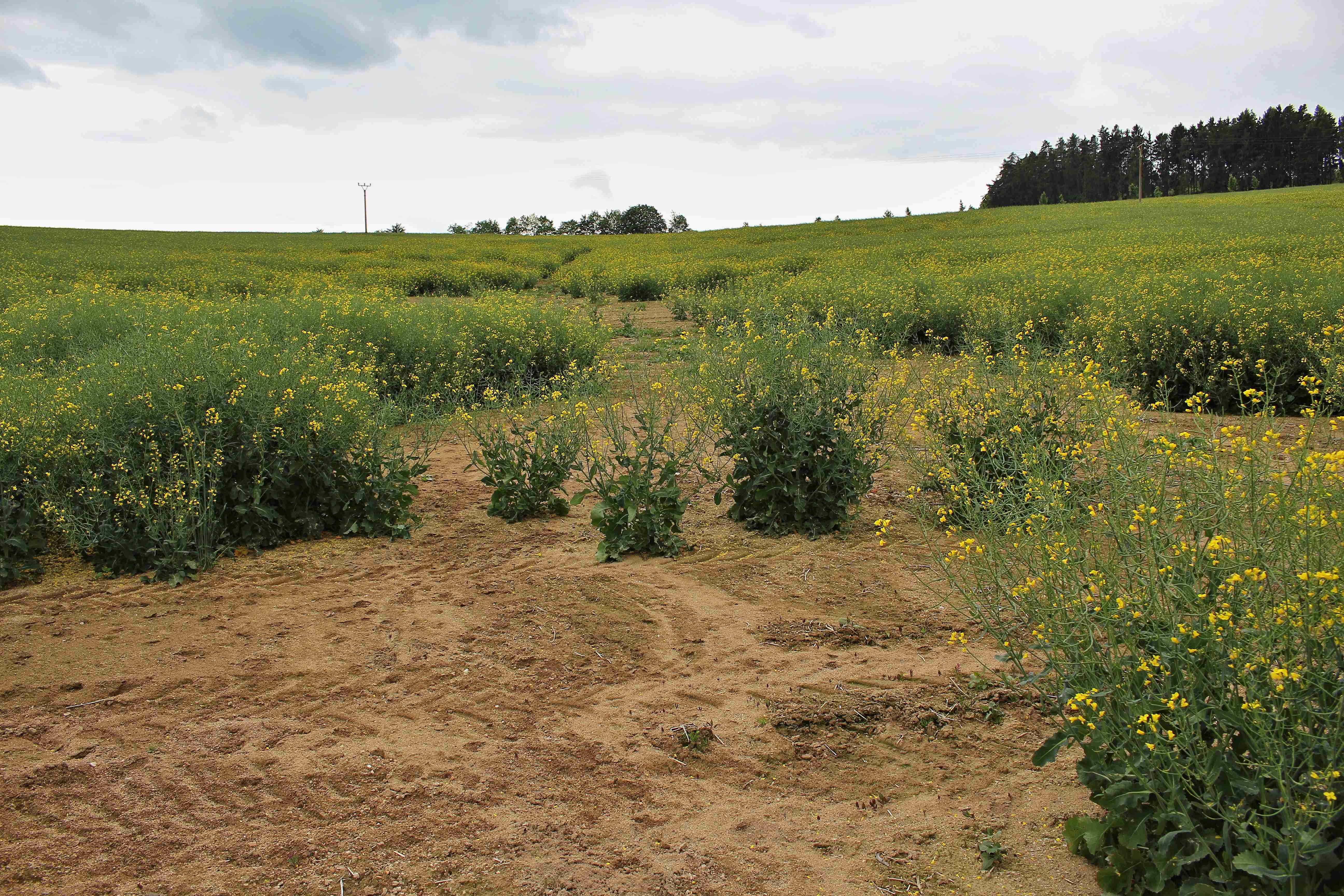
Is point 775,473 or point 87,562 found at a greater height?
point 775,473

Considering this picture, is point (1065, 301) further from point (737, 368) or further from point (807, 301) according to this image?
point (737, 368)

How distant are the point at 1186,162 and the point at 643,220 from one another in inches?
1835

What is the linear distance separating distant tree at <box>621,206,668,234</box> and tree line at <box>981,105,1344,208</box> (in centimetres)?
2919

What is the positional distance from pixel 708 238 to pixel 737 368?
36.6m

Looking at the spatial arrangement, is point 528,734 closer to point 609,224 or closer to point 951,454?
point 951,454

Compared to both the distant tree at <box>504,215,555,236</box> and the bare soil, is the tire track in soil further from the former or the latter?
the distant tree at <box>504,215,555,236</box>

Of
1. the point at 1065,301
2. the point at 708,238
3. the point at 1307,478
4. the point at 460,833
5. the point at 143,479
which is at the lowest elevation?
the point at 460,833

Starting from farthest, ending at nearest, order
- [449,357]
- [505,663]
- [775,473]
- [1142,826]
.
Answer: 1. [449,357]
2. [775,473]
3. [505,663]
4. [1142,826]

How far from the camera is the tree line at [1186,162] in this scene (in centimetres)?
7050

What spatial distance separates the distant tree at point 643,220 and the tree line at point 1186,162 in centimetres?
2919

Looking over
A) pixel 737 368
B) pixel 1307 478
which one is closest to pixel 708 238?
pixel 737 368

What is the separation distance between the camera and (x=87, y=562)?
6191 mm

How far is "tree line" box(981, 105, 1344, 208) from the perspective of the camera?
70.5 metres

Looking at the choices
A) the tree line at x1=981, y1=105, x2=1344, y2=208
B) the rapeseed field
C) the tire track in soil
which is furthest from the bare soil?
the tree line at x1=981, y1=105, x2=1344, y2=208
